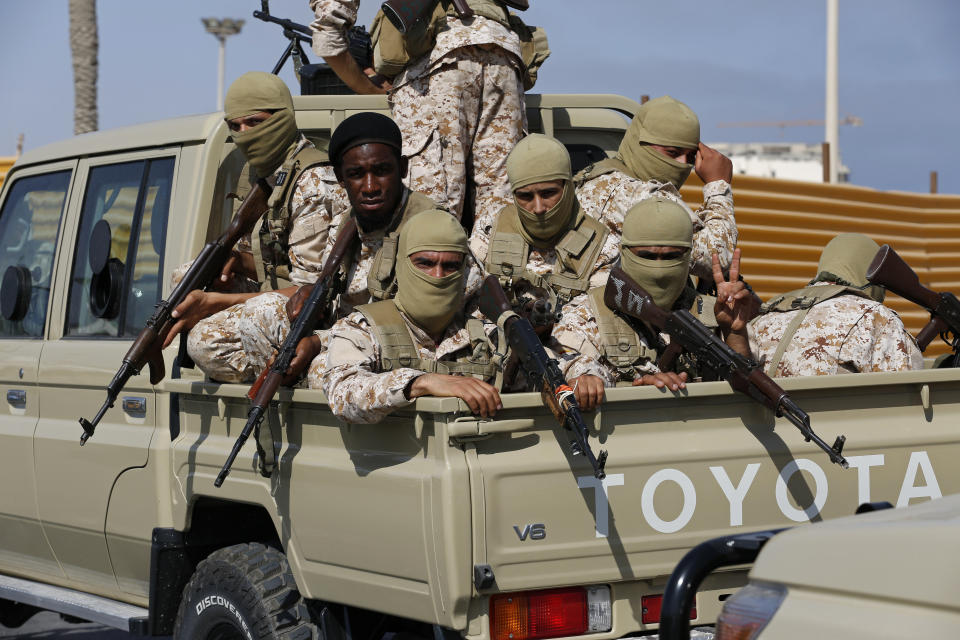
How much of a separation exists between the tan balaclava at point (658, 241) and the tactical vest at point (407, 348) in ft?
1.91

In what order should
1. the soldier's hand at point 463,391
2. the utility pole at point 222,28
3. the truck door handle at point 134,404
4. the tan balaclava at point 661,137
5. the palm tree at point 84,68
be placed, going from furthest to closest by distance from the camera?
1. the utility pole at point 222,28
2. the palm tree at point 84,68
3. the tan balaclava at point 661,137
4. the truck door handle at point 134,404
5. the soldier's hand at point 463,391

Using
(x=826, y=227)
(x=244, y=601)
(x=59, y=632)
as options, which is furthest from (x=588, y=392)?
(x=826, y=227)

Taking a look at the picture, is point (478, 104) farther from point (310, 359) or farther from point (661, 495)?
point (661, 495)

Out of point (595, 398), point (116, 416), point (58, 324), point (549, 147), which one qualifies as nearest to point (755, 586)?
point (595, 398)

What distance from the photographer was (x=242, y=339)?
13.9ft

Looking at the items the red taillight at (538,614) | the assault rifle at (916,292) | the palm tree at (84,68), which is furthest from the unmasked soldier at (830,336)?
the palm tree at (84,68)

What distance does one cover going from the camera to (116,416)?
4.73 m

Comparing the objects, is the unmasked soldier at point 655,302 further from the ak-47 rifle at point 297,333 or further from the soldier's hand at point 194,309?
the soldier's hand at point 194,309

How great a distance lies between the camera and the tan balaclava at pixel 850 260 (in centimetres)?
491

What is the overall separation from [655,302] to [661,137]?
1.02 meters

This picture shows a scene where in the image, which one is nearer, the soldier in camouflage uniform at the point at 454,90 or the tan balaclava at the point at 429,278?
the tan balaclava at the point at 429,278

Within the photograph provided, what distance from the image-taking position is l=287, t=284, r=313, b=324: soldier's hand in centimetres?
416

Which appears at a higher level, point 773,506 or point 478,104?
point 478,104

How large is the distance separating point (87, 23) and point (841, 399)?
628 inches
